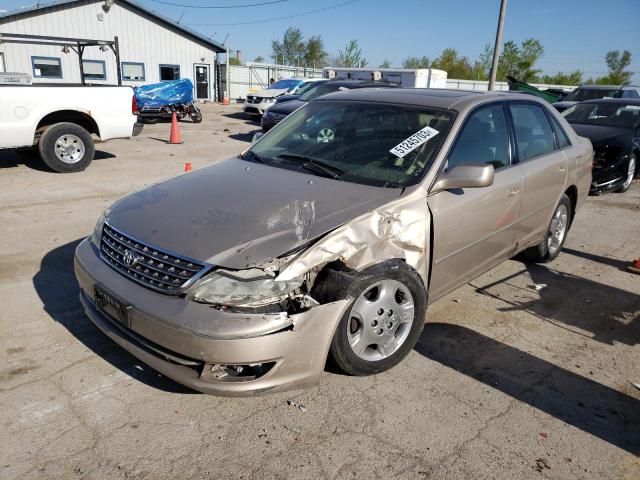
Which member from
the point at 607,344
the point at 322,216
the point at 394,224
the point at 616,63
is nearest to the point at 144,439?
the point at 322,216

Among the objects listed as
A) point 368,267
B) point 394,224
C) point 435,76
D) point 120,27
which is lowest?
point 368,267

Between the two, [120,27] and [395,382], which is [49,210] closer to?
[395,382]

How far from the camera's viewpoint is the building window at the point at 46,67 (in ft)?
71.8

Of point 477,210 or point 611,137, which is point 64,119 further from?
point 611,137

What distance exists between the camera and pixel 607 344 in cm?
371

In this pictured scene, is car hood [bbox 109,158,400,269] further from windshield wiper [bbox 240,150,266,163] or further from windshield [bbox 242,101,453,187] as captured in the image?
windshield wiper [bbox 240,150,266,163]

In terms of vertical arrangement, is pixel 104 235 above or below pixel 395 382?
above

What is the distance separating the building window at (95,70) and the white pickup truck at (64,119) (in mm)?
16404

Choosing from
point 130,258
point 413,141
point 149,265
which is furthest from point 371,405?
point 413,141

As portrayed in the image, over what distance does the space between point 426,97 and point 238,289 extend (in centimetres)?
232

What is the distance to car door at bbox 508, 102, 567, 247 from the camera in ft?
13.7

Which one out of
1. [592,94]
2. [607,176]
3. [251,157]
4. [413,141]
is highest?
[592,94]

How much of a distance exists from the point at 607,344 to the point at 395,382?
1.80 metres

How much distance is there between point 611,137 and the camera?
8656 millimetres
